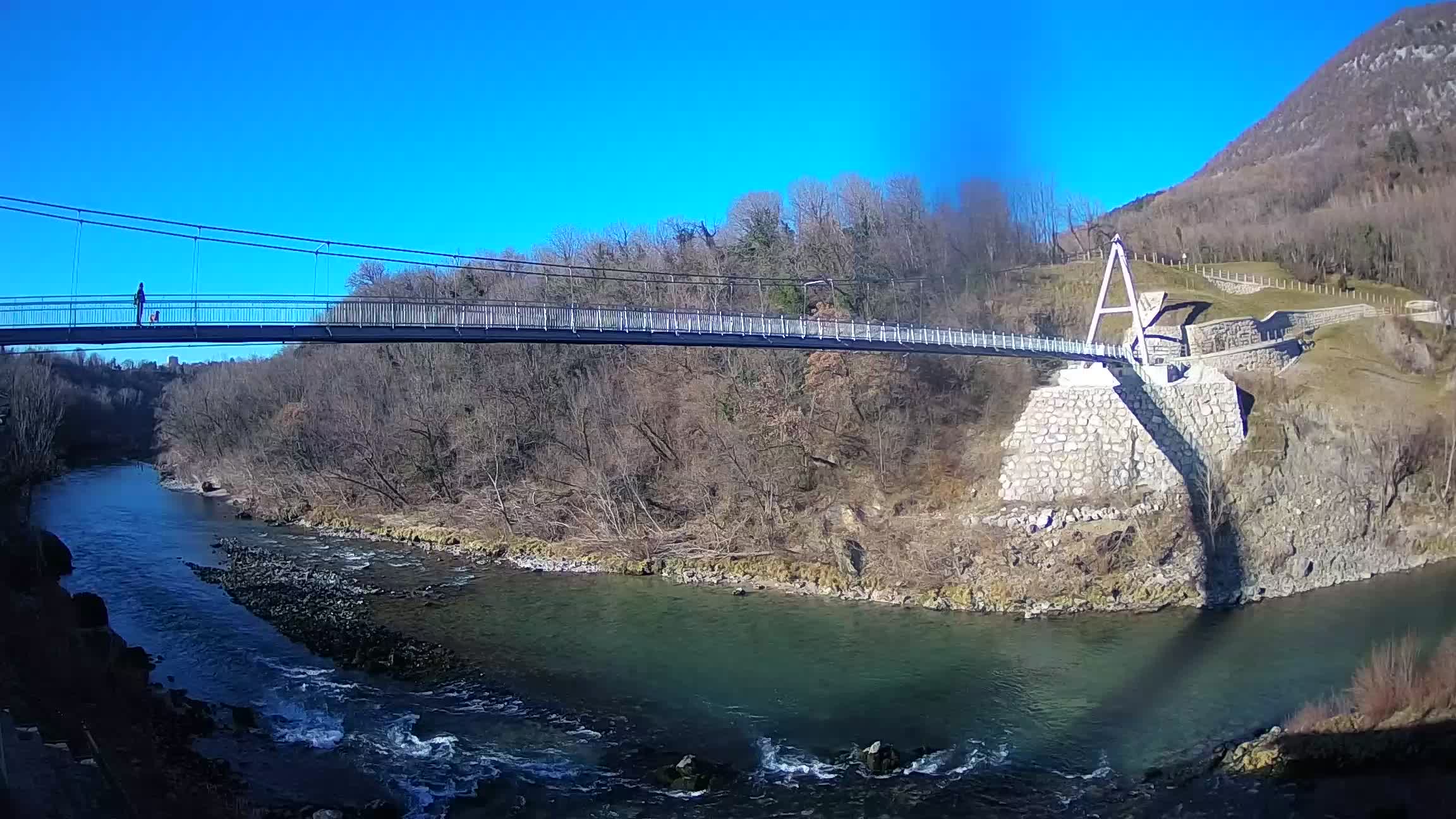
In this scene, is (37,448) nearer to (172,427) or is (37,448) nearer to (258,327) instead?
(172,427)

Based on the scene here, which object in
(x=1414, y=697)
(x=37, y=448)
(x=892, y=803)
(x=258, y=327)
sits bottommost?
(x=892, y=803)

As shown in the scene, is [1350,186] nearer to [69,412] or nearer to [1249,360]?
[1249,360]

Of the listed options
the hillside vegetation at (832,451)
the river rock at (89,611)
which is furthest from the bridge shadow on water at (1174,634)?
the river rock at (89,611)

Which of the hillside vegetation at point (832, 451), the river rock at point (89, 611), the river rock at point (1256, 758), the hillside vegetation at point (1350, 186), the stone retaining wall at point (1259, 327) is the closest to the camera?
the river rock at point (1256, 758)

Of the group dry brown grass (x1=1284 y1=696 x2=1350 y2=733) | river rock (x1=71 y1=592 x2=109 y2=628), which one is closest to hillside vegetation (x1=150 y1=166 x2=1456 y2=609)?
dry brown grass (x1=1284 y1=696 x2=1350 y2=733)

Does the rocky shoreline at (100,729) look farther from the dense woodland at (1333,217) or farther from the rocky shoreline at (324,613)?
the dense woodland at (1333,217)

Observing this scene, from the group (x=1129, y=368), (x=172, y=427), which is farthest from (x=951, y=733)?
(x=172, y=427)

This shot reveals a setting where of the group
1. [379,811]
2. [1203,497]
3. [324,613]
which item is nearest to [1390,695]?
[1203,497]

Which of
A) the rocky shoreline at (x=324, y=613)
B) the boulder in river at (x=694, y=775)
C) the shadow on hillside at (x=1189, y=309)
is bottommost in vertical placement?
the boulder in river at (x=694, y=775)
